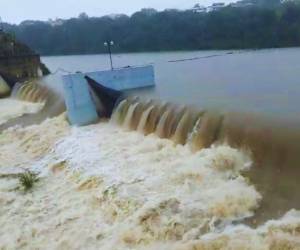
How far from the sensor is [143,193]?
7.26 meters

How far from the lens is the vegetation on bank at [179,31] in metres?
37.0

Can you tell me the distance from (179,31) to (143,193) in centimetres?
3751

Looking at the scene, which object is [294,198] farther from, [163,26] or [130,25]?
[130,25]

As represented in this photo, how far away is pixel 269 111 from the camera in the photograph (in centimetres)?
1018

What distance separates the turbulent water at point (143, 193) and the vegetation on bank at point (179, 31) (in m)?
29.1

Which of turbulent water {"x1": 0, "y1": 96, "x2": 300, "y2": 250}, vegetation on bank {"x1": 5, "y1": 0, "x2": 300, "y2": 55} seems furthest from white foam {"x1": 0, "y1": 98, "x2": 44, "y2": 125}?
vegetation on bank {"x1": 5, "y1": 0, "x2": 300, "y2": 55}

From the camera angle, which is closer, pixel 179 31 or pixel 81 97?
pixel 81 97

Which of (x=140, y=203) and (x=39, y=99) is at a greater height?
(x=39, y=99)

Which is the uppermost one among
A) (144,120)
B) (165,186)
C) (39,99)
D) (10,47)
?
(10,47)

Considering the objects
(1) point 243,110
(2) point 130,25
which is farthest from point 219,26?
(1) point 243,110

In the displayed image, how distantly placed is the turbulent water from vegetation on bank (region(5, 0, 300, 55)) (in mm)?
29129

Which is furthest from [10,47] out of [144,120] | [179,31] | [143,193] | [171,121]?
[179,31]

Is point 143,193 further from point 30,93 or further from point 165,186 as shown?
point 30,93

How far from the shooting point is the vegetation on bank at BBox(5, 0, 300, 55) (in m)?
37.0
